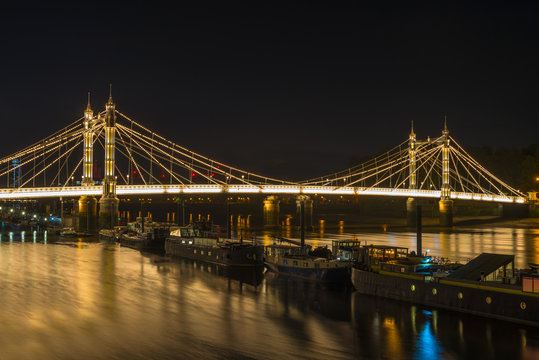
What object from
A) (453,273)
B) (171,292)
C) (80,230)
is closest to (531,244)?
(453,273)

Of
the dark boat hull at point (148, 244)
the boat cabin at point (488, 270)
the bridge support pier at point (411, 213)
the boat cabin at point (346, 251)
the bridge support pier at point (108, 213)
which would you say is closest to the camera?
the boat cabin at point (488, 270)

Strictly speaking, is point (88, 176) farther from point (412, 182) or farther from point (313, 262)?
point (412, 182)

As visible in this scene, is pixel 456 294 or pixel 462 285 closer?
pixel 462 285

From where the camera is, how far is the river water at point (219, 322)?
19516 millimetres

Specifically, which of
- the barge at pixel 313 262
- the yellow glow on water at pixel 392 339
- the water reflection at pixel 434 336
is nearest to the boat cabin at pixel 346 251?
the barge at pixel 313 262

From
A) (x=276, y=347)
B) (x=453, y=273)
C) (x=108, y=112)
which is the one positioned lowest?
(x=276, y=347)

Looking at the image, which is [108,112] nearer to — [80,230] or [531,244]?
[80,230]

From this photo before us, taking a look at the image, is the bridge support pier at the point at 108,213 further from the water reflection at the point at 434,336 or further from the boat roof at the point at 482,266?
the boat roof at the point at 482,266

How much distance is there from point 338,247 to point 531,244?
3250 cm

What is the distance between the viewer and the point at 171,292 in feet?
98.6

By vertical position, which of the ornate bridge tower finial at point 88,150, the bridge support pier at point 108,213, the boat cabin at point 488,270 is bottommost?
the boat cabin at point 488,270

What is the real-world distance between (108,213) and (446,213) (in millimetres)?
56805

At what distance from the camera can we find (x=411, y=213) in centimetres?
9838

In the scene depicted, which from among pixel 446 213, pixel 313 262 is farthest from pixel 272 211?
pixel 313 262
